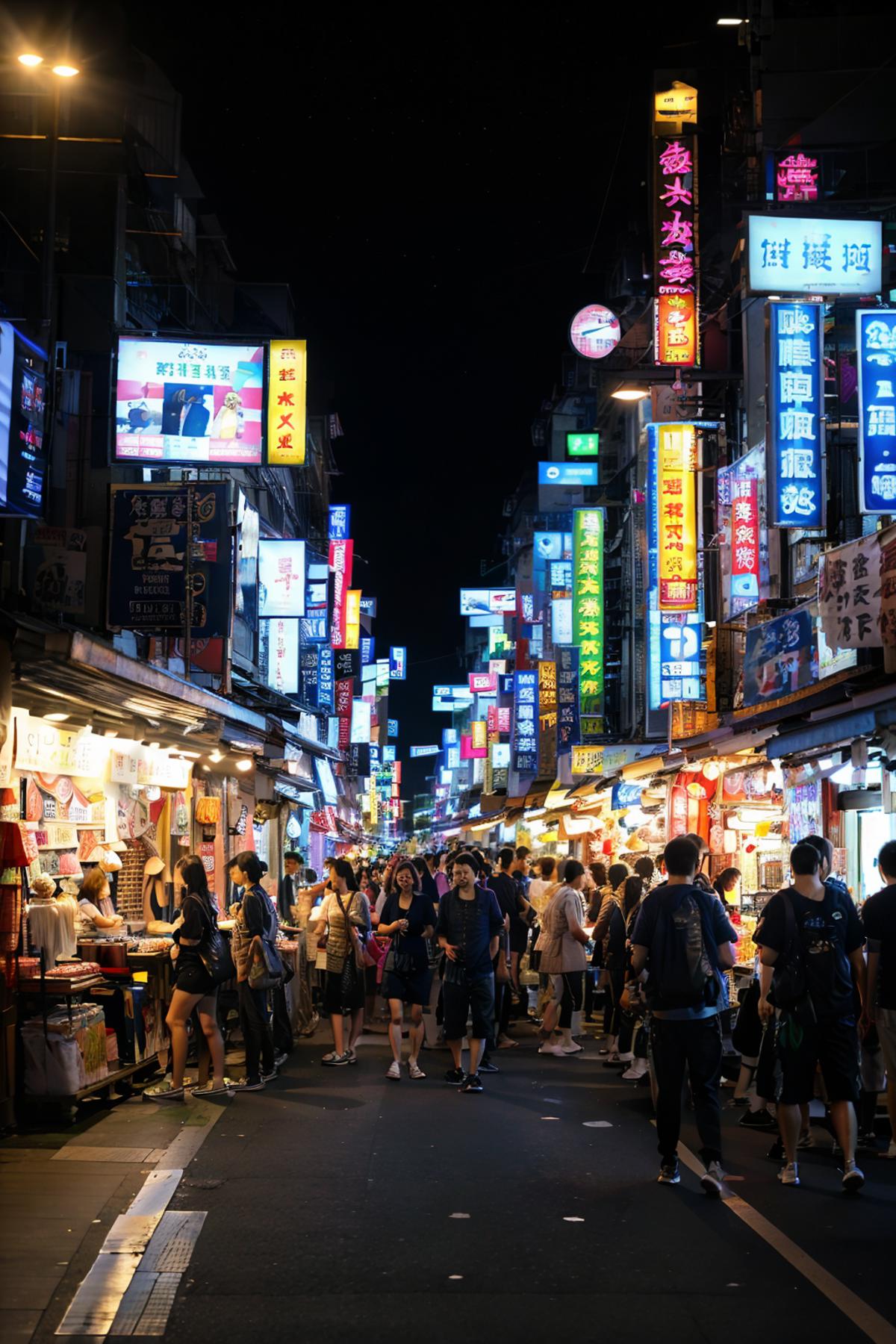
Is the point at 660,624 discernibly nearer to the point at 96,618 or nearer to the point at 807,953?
the point at 96,618

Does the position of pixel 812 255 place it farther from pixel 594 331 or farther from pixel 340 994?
pixel 594 331

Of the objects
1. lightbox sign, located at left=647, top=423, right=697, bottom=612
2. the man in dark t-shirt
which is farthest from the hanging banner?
the man in dark t-shirt

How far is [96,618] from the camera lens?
15289mm

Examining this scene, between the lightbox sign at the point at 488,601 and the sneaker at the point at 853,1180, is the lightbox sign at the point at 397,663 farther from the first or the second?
the sneaker at the point at 853,1180

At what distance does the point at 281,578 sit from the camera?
100.0 ft

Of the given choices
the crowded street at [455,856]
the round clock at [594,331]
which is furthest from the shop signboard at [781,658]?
the round clock at [594,331]

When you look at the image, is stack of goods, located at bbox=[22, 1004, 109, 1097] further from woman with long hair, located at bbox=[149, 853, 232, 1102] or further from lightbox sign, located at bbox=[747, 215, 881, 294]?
lightbox sign, located at bbox=[747, 215, 881, 294]

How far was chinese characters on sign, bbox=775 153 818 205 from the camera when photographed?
21.9 metres

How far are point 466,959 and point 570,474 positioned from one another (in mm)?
33238

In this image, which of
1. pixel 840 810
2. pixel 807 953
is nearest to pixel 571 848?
pixel 840 810

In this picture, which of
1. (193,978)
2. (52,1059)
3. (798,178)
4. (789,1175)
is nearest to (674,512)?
(798,178)

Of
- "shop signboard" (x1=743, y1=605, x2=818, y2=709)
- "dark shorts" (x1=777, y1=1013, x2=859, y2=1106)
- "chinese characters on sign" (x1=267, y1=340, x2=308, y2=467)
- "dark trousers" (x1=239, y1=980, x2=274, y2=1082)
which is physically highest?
"chinese characters on sign" (x1=267, y1=340, x2=308, y2=467)

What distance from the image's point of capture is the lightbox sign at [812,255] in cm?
1675

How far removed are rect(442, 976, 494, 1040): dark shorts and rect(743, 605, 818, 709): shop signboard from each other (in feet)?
15.7
